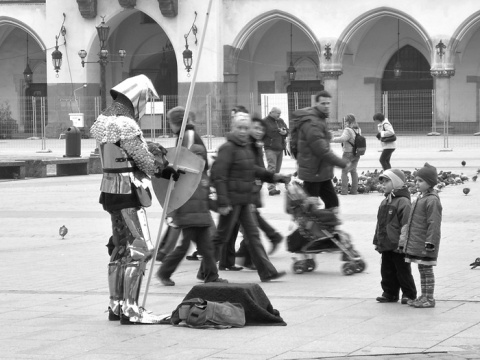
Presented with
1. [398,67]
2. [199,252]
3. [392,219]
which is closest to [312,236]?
[199,252]

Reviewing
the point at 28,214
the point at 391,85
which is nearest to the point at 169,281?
the point at 28,214

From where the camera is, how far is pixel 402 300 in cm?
927

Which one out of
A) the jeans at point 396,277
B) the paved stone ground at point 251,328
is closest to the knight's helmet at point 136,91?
the paved stone ground at point 251,328

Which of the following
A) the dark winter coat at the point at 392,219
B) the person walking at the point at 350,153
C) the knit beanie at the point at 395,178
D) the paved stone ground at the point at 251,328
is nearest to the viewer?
the paved stone ground at the point at 251,328

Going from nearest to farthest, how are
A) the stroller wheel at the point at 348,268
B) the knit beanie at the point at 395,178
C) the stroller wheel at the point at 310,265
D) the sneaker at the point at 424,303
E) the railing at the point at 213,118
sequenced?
1. the sneaker at the point at 424,303
2. the knit beanie at the point at 395,178
3. the stroller wheel at the point at 348,268
4. the stroller wheel at the point at 310,265
5. the railing at the point at 213,118

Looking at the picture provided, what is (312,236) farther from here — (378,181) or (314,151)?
(378,181)

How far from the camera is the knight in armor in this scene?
857cm

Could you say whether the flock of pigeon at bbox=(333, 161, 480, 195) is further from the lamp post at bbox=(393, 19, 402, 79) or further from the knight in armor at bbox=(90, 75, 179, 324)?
the lamp post at bbox=(393, 19, 402, 79)

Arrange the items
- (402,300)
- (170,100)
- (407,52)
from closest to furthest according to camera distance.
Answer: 1. (402,300)
2. (170,100)
3. (407,52)

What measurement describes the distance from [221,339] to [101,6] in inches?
1660

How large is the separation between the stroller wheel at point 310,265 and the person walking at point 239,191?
509 mm

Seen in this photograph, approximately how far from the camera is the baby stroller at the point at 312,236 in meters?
11.2

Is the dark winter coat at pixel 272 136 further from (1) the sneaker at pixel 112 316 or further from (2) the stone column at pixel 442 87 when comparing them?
(2) the stone column at pixel 442 87

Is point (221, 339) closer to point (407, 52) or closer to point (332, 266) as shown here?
point (332, 266)
